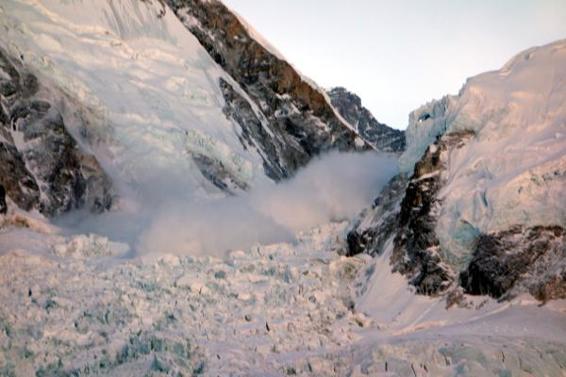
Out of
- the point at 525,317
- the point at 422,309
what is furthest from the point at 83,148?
the point at 525,317

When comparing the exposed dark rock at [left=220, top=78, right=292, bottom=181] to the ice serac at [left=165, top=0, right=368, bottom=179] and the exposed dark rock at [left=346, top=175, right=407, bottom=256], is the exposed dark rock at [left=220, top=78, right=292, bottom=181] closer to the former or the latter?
the ice serac at [left=165, top=0, right=368, bottom=179]

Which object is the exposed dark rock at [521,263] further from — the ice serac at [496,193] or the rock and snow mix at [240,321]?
the rock and snow mix at [240,321]

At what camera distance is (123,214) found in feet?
107

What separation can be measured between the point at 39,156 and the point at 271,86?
88.8 feet

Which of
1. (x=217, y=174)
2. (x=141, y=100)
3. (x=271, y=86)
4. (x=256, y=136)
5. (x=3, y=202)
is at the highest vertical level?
(x=271, y=86)

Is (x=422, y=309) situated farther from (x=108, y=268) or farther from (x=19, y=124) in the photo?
(x=19, y=124)

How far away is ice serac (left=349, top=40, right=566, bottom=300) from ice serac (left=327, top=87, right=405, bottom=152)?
7577cm

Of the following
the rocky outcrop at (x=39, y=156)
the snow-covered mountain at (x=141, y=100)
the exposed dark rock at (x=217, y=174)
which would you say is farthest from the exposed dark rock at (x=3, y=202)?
the exposed dark rock at (x=217, y=174)

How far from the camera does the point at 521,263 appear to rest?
2036cm

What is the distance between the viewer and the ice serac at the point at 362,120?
104250 millimetres

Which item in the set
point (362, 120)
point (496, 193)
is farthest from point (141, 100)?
point (362, 120)

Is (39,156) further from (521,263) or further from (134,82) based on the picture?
(521,263)

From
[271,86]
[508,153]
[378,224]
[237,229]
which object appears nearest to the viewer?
[508,153]

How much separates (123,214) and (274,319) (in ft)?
45.8
